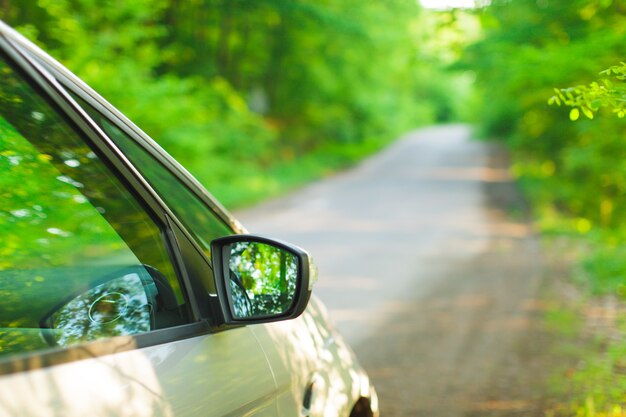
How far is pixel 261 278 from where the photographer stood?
2.25m

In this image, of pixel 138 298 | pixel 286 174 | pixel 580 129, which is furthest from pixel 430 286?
pixel 286 174

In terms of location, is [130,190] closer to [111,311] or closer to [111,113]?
[111,113]

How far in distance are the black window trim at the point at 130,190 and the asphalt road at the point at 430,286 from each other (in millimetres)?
3870

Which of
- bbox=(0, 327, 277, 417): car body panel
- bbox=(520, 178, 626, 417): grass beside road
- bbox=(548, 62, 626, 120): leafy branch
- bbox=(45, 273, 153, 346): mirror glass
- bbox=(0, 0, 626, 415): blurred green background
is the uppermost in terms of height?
bbox=(0, 0, 626, 415): blurred green background

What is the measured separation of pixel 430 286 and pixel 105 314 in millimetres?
8589

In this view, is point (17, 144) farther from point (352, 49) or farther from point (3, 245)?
point (352, 49)

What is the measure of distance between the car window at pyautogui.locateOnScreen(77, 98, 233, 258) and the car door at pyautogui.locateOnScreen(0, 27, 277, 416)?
0.07 ft

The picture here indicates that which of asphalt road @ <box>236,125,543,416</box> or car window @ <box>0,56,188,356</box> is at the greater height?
car window @ <box>0,56,188,356</box>

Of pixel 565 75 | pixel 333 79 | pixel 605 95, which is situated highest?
pixel 333 79

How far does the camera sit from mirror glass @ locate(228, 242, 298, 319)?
2.21 meters

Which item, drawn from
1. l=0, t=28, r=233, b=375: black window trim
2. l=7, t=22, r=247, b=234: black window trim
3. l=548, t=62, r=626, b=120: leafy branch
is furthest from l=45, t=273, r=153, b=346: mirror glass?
l=548, t=62, r=626, b=120: leafy branch

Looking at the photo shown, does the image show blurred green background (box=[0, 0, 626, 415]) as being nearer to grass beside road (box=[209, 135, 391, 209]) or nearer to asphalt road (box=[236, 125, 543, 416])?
grass beside road (box=[209, 135, 391, 209])

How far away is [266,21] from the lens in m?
25.4

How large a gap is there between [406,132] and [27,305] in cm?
6634
